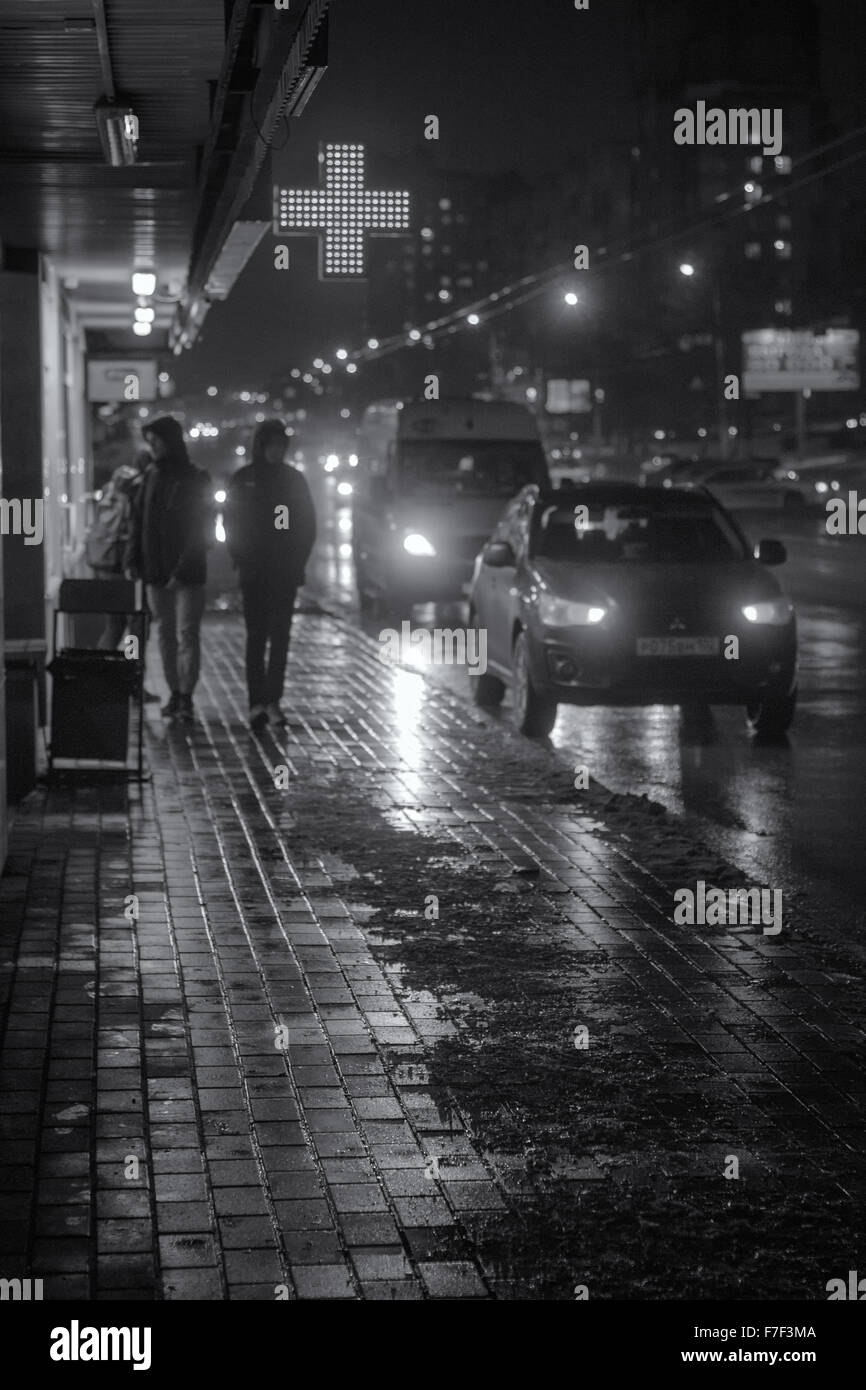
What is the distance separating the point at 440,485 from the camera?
23.8 m

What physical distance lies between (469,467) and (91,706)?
13265 mm

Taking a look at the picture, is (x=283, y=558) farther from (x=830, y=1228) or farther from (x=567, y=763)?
(x=830, y=1228)

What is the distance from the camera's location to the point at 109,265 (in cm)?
1705

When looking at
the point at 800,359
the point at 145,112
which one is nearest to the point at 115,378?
the point at 145,112

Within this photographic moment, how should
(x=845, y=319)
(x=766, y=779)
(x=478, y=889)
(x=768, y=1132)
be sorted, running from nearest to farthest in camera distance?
(x=768, y=1132) < (x=478, y=889) < (x=766, y=779) < (x=845, y=319)

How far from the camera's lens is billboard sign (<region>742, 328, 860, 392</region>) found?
83500 millimetres

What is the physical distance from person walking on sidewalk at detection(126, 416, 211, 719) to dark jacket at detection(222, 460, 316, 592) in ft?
1.22

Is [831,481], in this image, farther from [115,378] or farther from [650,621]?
[650,621]

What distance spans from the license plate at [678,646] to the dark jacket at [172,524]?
10.1 ft

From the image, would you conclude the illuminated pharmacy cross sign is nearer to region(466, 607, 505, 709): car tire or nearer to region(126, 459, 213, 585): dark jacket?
region(126, 459, 213, 585): dark jacket

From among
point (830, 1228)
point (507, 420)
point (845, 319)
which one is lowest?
point (830, 1228)
